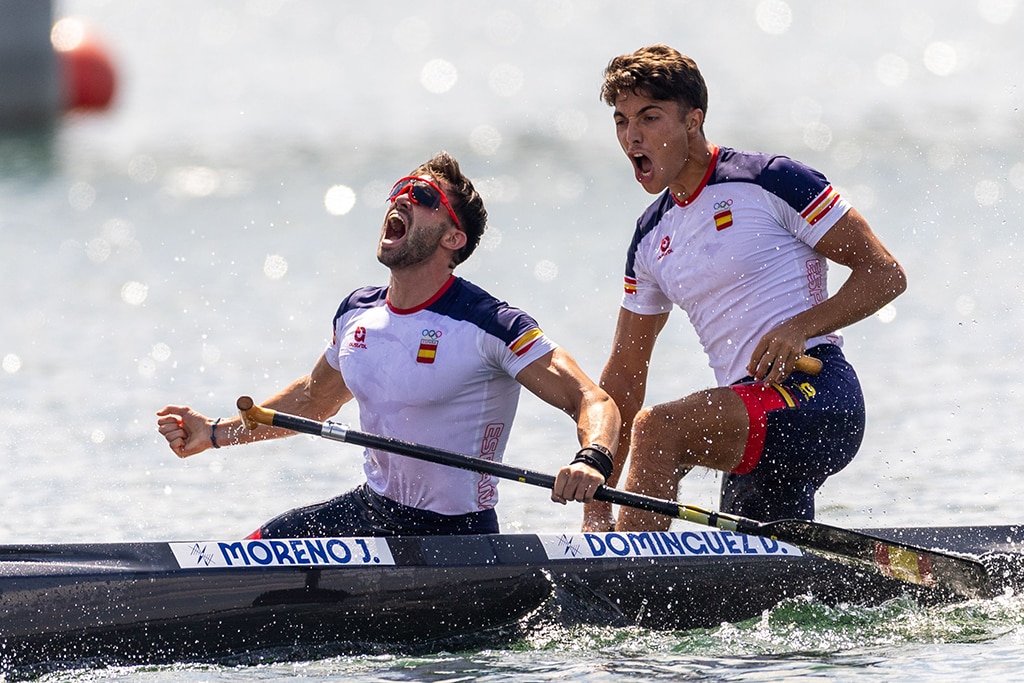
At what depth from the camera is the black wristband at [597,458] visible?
18.7ft

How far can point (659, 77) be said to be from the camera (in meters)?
6.27

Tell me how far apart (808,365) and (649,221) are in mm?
968

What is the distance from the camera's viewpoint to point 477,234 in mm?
6414

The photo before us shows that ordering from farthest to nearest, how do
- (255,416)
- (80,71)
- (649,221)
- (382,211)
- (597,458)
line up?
(80,71)
(382,211)
(649,221)
(255,416)
(597,458)

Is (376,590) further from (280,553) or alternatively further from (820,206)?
(820,206)

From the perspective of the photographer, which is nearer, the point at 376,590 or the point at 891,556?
the point at 376,590

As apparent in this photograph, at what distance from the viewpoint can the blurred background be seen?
10.3 meters

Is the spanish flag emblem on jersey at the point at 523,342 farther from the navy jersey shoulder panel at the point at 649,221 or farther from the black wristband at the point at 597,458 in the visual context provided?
the navy jersey shoulder panel at the point at 649,221

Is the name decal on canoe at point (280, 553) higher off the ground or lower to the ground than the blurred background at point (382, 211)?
lower

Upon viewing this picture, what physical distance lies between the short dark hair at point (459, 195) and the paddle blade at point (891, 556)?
162 centimetres

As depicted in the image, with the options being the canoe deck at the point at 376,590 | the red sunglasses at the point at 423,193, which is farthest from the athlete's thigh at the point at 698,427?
the red sunglasses at the point at 423,193

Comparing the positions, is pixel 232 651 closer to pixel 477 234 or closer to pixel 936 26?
pixel 477 234

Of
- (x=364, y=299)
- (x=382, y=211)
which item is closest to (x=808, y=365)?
(x=364, y=299)

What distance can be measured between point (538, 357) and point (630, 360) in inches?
31.2
